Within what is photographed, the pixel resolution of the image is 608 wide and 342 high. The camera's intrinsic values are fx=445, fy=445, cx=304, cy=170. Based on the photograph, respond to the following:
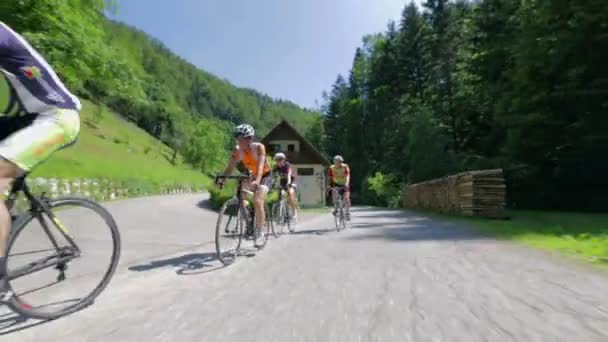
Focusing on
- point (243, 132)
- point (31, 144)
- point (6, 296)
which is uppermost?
point (243, 132)

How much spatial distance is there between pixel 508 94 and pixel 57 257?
2821 centimetres

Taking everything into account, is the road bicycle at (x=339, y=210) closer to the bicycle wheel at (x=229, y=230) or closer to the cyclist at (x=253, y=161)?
the cyclist at (x=253, y=161)

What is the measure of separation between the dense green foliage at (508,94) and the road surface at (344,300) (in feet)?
68.4

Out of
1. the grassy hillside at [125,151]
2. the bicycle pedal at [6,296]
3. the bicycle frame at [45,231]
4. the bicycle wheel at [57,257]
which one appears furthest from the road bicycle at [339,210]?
the grassy hillside at [125,151]

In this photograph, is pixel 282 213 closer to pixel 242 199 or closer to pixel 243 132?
pixel 242 199

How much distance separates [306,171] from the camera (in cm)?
4234

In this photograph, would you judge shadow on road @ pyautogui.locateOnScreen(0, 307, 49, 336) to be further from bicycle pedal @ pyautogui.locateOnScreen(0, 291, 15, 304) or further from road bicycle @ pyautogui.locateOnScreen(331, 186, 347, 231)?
road bicycle @ pyautogui.locateOnScreen(331, 186, 347, 231)

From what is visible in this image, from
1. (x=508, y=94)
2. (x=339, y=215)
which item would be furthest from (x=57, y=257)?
(x=508, y=94)

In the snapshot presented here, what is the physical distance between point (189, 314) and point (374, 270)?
2623 mm

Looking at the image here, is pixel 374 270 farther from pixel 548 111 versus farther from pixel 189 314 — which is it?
pixel 548 111

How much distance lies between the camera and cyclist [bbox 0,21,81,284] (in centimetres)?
294

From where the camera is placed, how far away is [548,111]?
81.8ft

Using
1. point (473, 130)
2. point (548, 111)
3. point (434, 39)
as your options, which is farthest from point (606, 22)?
point (434, 39)

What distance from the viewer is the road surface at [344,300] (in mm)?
2982
